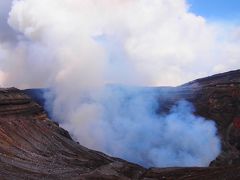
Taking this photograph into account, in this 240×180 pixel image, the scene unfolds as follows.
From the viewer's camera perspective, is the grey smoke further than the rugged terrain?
Yes

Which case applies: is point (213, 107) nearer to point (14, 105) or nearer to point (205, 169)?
point (14, 105)

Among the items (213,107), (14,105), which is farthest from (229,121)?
(14,105)

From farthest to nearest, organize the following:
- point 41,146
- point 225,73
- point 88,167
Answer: point 225,73
point 41,146
point 88,167

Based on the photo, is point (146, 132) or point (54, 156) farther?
point (146, 132)

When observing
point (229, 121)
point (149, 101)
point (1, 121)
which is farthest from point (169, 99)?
point (1, 121)

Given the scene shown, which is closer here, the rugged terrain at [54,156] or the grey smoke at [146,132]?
the rugged terrain at [54,156]

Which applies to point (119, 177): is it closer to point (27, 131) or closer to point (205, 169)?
point (205, 169)

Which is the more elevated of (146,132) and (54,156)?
(146,132)

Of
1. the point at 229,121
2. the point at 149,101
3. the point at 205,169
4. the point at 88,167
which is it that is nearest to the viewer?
the point at 205,169

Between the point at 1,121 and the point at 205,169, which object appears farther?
the point at 1,121

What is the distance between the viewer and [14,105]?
226ft

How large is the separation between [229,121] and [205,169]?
43.9 meters

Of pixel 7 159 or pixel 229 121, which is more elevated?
pixel 229 121

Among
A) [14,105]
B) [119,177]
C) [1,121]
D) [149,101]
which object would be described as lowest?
[119,177]
